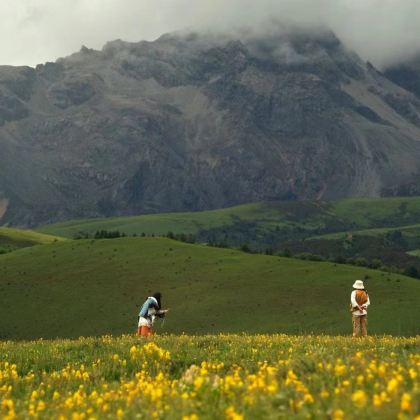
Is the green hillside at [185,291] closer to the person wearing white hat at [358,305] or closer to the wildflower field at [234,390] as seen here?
the person wearing white hat at [358,305]

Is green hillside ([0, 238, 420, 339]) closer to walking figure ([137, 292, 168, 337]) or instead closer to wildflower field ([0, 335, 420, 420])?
walking figure ([137, 292, 168, 337])

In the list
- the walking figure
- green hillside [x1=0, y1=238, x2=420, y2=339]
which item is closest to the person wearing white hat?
the walking figure

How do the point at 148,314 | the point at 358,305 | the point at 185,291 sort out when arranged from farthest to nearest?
1. the point at 185,291
2. the point at 358,305
3. the point at 148,314

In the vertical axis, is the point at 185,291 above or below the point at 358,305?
above

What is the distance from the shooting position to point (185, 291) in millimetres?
109750

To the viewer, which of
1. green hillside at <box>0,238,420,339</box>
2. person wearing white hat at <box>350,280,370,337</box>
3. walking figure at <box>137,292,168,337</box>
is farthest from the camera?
green hillside at <box>0,238,420,339</box>

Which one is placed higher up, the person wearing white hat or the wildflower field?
the person wearing white hat

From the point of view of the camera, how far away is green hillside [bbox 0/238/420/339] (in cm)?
9400

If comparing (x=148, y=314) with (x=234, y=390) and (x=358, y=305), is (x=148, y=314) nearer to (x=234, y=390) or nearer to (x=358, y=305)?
(x=358, y=305)

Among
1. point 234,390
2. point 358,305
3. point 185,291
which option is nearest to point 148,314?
point 358,305

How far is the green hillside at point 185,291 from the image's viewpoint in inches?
3701

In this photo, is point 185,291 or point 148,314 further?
point 185,291

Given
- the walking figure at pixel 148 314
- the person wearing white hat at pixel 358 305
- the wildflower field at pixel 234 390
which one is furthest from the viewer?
the person wearing white hat at pixel 358 305

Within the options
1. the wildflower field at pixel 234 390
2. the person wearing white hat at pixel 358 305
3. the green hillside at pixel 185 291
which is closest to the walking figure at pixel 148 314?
the person wearing white hat at pixel 358 305
